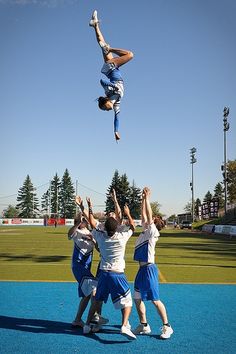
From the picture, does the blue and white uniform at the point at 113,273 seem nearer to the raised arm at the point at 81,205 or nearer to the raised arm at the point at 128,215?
the raised arm at the point at 128,215

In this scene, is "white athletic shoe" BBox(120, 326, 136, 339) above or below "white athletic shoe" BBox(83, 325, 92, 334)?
above

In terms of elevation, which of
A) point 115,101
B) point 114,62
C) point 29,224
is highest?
point 114,62

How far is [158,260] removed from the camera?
1614 centimetres

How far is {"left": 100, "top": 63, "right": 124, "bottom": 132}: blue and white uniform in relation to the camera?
5.95 metres

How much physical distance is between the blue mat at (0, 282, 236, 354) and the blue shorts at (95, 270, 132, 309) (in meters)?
0.62

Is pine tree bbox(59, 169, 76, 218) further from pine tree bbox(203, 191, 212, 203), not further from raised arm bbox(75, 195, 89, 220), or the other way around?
raised arm bbox(75, 195, 89, 220)

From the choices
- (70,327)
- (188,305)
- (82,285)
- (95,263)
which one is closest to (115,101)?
(82,285)

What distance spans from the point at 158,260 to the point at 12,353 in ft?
38.1

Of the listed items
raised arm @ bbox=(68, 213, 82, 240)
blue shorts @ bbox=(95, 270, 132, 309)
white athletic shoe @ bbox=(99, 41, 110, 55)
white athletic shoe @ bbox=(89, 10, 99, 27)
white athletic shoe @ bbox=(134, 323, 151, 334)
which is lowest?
white athletic shoe @ bbox=(134, 323, 151, 334)

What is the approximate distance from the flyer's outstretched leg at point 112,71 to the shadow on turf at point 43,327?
3.34m

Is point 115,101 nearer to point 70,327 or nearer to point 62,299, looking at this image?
point 70,327

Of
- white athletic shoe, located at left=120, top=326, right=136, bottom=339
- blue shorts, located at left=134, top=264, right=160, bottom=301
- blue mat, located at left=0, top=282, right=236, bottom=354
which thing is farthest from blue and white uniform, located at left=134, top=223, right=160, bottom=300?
blue mat, located at left=0, top=282, right=236, bottom=354

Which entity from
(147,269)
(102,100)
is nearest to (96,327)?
(147,269)

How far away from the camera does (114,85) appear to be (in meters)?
5.96
